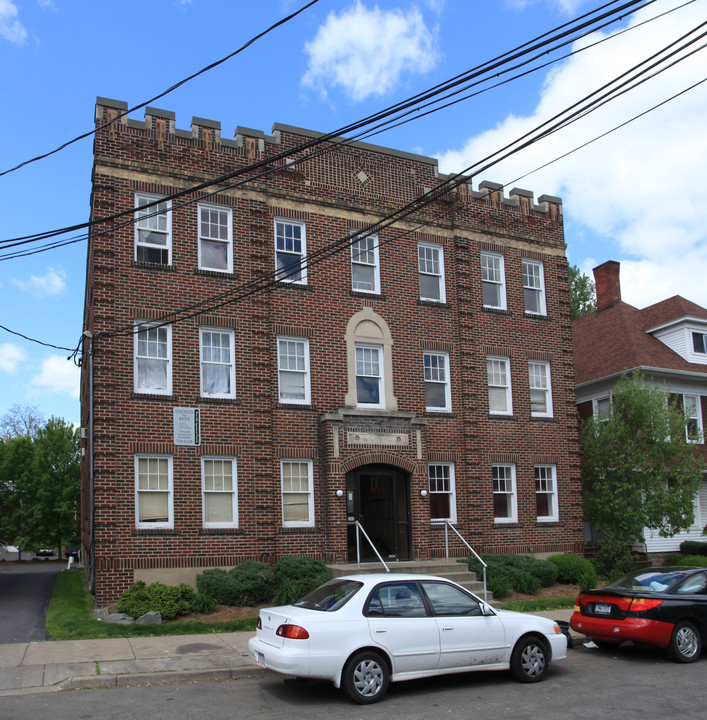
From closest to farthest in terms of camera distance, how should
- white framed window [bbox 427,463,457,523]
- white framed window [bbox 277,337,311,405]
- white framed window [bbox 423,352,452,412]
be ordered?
white framed window [bbox 277,337,311,405] → white framed window [bbox 427,463,457,523] → white framed window [bbox 423,352,452,412]

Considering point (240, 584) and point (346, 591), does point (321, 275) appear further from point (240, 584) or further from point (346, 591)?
point (346, 591)

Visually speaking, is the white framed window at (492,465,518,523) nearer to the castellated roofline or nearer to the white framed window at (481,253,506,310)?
the white framed window at (481,253,506,310)

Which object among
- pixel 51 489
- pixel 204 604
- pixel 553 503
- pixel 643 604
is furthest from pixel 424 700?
pixel 51 489

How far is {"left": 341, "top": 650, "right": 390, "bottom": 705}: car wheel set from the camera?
9.20 m

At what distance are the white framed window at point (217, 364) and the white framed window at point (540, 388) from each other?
9.24 metres

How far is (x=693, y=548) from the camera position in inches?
1038

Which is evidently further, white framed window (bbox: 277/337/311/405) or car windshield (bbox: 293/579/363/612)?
white framed window (bbox: 277/337/311/405)

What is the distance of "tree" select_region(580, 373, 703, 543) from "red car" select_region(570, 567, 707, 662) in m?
10.1

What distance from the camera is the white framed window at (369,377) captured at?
20.2m

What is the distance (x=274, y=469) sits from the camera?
18672 millimetres

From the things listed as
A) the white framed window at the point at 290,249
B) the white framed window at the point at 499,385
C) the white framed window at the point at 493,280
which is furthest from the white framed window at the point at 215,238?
the white framed window at the point at 499,385

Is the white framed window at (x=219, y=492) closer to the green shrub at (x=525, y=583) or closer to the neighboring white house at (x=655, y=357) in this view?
the green shrub at (x=525, y=583)

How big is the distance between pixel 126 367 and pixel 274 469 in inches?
167

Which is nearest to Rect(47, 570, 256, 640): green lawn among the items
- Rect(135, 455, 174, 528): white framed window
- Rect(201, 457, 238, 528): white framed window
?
Rect(135, 455, 174, 528): white framed window
